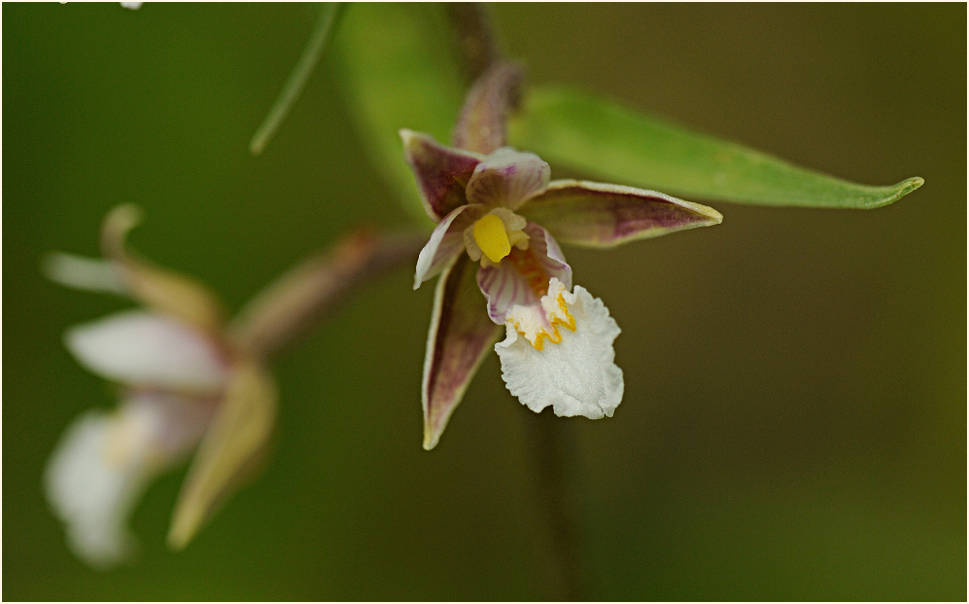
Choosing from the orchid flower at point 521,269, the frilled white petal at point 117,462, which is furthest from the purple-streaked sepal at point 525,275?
the frilled white petal at point 117,462

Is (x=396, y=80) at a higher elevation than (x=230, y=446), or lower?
higher

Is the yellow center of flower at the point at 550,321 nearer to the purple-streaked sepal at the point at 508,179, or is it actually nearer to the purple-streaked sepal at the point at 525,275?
the purple-streaked sepal at the point at 525,275

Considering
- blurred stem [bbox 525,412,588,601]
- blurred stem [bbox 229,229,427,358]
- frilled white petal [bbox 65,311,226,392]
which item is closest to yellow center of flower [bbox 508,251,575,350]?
blurred stem [bbox 525,412,588,601]

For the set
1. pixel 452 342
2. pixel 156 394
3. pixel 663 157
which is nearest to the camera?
pixel 452 342

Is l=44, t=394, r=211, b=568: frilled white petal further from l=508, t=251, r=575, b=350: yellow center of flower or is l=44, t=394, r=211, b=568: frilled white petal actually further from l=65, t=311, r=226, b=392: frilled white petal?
l=508, t=251, r=575, b=350: yellow center of flower

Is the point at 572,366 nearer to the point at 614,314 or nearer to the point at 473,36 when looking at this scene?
the point at 473,36

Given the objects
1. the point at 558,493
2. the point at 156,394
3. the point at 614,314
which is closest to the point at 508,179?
the point at 558,493

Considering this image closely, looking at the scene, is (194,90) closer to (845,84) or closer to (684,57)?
(684,57)
